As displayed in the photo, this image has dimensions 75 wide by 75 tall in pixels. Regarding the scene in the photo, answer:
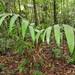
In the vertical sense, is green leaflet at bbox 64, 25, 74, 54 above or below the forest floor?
above

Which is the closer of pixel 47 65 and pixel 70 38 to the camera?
pixel 70 38

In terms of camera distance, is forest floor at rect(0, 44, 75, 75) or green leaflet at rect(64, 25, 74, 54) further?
forest floor at rect(0, 44, 75, 75)

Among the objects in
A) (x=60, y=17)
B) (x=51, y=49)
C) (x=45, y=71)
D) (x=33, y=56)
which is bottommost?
(x=45, y=71)

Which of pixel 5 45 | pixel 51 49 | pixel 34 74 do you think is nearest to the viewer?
pixel 34 74

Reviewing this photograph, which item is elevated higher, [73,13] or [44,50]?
[73,13]

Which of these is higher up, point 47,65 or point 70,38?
point 70,38

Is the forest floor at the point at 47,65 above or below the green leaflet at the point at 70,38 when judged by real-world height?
below

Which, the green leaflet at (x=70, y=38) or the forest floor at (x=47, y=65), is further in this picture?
the forest floor at (x=47, y=65)

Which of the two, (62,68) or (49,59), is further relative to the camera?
(49,59)

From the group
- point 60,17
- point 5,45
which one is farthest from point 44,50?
point 60,17

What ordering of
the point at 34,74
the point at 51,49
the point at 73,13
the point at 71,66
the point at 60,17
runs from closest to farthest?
1. the point at 34,74
2. the point at 71,66
3. the point at 51,49
4. the point at 73,13
5. the point at 60,17

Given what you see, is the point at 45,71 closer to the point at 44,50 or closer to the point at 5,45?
the point at 44,50

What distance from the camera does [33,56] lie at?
1.48 meters

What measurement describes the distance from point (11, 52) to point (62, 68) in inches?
78.3
